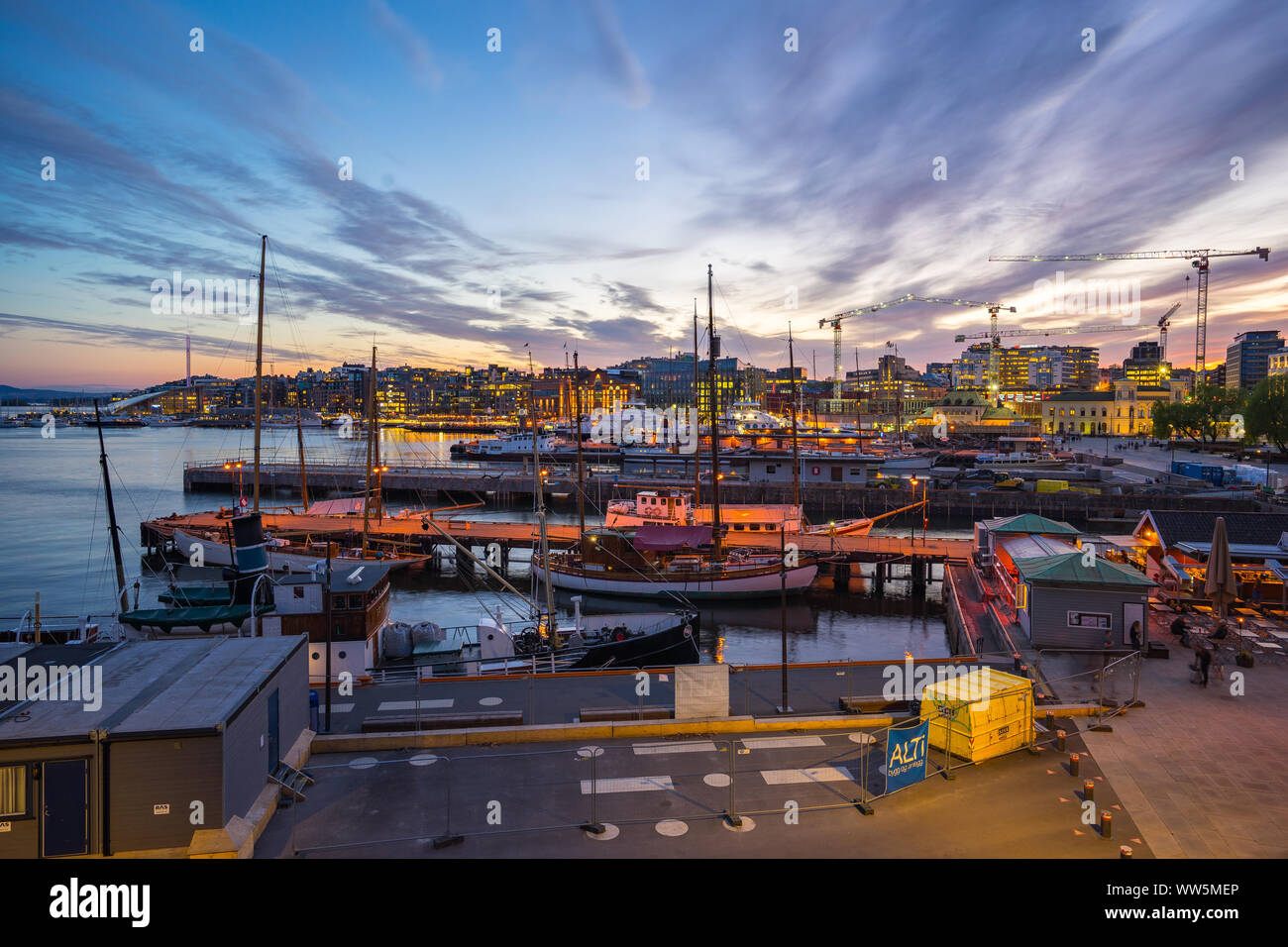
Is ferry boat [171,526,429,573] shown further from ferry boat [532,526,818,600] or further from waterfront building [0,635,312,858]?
waterfront building [0,635,312,858]

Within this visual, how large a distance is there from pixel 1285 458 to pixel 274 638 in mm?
98345

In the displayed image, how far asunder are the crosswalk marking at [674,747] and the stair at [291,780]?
5.33m

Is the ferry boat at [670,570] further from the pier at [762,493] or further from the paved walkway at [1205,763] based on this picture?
the pier at [762,493]

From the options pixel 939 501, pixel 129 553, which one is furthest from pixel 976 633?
pixel 129 553

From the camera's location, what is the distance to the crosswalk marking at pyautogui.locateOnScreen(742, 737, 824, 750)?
13.0 meters

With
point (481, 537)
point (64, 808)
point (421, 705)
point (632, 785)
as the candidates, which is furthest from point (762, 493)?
point (64, 808)

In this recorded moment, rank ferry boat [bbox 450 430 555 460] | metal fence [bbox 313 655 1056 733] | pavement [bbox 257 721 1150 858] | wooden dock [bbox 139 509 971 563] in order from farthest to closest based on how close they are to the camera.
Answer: ferry boat [bbox 450 430 555 460] → wooden dock [bbox 139 509 971 563] → metal fence [bbox 313 655 1056 733] → pavement [bbox 257 721 1150 858]

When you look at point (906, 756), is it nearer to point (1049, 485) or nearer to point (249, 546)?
point (249, 546)

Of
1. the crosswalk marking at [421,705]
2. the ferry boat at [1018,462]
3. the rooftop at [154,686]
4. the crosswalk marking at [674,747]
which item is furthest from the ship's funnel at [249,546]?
the ferry boat at [1018,462]

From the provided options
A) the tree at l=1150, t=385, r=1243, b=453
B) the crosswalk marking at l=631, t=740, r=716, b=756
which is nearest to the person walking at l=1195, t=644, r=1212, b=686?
the crosswalk marking at l=631, t=740, r=716, b=756

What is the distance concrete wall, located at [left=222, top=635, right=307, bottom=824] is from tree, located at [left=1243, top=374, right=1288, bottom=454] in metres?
91.8
